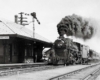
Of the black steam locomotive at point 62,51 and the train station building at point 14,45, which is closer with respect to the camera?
the black steam locomotive at point 62,51

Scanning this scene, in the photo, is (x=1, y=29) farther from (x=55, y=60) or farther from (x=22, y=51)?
(x=55, y=60)

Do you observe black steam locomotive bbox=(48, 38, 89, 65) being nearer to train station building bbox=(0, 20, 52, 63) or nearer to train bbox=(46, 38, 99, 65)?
train bbox=(46, 38, 99, 65)

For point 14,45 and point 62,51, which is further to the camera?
point 14,45

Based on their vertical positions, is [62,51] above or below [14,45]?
below

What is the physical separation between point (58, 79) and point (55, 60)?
43.7ft

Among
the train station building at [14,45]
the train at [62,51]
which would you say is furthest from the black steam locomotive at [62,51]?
the train station building at [14,45]

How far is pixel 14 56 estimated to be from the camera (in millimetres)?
27688

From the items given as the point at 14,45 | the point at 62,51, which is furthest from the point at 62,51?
the point at 14,45

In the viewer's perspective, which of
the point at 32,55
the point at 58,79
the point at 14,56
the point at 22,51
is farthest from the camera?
the point at 32,55

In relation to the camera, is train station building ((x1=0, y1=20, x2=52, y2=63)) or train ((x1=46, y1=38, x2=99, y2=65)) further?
train station building ((x1=0, y1=20, x2=52, y2=63))

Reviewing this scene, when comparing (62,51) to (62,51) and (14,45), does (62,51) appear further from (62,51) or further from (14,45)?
(14,45)

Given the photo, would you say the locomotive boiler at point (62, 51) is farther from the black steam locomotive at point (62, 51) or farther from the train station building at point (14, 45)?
the train station building at point (14, 45)

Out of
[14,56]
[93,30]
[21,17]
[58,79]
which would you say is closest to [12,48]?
[14,56]

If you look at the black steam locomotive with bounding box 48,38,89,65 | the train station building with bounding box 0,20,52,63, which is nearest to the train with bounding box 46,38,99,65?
the black steam locomotive with bounding box 48,38,89,65
